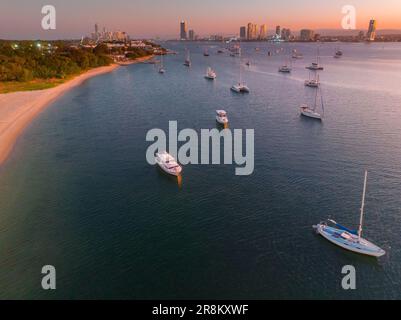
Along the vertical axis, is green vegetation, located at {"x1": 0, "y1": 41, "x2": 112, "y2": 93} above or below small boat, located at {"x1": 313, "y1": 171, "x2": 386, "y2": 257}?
above

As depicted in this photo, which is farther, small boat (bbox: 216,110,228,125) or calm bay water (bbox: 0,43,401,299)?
small boat (bbox: 216,110,228,125)

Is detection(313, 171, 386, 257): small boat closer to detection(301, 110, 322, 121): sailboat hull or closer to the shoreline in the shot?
the shoreline

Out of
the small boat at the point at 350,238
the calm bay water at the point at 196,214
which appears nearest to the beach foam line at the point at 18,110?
the calm bay water at the point at 196,214

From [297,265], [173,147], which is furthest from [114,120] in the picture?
[297,265]

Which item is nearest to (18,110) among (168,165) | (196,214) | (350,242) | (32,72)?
(32,72)

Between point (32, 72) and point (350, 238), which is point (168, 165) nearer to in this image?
point (350, 238)

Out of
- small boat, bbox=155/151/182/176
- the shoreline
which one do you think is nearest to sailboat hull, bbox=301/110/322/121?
small boat, bbox=155/151/182/176

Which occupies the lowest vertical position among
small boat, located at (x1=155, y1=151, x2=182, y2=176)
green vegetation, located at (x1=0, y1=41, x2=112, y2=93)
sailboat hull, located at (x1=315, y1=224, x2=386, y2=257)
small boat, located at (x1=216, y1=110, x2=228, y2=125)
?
sailboat hull, located at (x1=315, y1=224, x2=386, y2=257)
